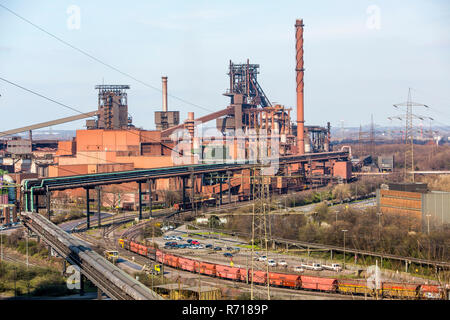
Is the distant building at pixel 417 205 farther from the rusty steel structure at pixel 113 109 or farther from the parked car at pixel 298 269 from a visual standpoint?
the rusty steel structure at pixel 113 109

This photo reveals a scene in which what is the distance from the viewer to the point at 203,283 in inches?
522

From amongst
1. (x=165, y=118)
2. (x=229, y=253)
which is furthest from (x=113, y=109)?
(x=229, y=253)

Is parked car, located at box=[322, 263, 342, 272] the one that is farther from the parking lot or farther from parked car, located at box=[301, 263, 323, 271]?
parked car, located at box=[301, 263, 323, 271]

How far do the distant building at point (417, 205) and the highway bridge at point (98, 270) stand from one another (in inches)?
481

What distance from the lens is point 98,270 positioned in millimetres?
10430

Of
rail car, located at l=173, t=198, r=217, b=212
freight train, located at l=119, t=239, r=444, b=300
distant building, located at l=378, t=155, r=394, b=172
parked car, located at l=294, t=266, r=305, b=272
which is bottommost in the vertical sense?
parked car, located at l=294, t=266, r=305, b=272

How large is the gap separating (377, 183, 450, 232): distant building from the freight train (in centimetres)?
704

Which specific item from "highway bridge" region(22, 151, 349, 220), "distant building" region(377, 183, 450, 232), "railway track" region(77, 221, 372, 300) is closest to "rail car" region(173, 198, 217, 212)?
"highway bridge" region(22, 151, 349, 220)

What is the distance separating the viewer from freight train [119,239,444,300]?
11.5 metres

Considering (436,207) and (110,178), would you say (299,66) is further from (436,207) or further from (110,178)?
(436,207)

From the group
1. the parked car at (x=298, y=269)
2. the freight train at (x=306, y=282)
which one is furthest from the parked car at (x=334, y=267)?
the freight train at (x=306, y=282)
